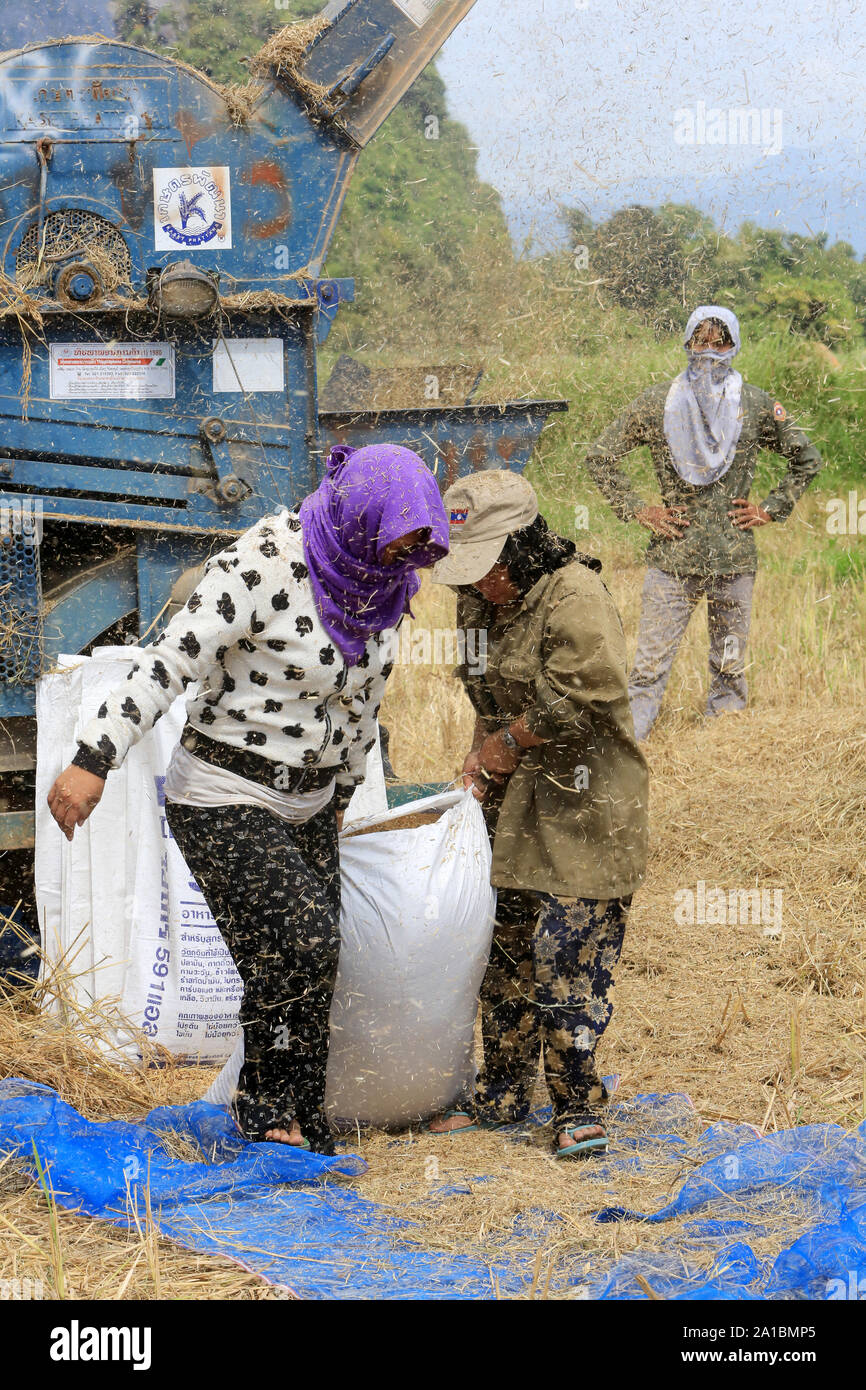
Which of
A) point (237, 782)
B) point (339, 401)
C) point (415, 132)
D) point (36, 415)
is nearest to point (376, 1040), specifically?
point (237, 782)

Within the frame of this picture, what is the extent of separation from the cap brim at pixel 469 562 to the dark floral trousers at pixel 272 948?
64 cm

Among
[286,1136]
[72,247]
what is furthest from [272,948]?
[72,247]

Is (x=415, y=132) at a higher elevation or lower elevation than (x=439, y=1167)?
higher

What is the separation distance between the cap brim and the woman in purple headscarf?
8 centimetres

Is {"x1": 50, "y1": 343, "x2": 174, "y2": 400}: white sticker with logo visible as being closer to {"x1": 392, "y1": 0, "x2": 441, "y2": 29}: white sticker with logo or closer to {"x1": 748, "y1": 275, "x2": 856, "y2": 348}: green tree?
{"x1": 392, "y1": 0, "x2": 441, "y2": 29}: white sticker with logo

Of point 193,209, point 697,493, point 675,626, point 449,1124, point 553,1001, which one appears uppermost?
point 193,209

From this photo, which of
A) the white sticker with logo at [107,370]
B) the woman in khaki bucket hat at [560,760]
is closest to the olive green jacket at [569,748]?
the woman in khaki bucket hat at [560,760]

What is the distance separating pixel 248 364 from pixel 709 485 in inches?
89.9

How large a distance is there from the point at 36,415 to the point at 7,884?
148 cm

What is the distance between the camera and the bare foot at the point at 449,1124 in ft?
11.1

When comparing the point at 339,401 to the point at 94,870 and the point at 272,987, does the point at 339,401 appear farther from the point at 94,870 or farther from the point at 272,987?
the point at 272,987

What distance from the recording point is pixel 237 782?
3.02m

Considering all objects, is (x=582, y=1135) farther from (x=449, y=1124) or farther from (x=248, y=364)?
(x=248, y=364)

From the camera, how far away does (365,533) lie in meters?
2.92
